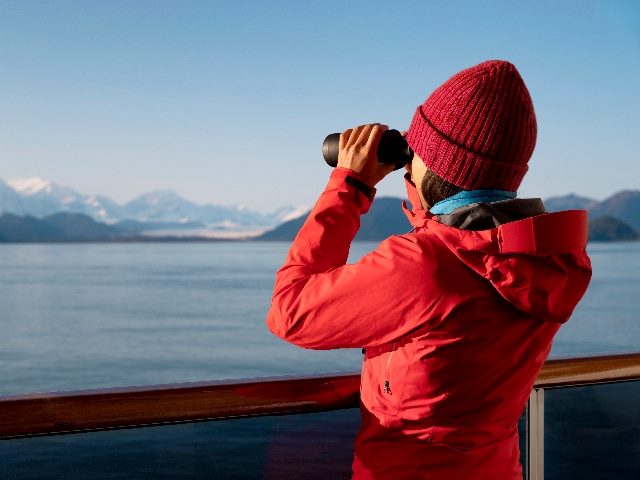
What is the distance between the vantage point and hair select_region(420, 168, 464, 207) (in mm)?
1023

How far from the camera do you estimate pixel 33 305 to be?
211 ft

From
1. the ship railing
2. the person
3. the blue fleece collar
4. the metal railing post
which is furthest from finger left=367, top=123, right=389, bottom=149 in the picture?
the metal railing post

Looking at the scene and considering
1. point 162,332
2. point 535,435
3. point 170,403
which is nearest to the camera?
point 170,403

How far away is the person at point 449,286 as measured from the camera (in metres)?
0.95

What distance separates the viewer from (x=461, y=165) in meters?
1.00

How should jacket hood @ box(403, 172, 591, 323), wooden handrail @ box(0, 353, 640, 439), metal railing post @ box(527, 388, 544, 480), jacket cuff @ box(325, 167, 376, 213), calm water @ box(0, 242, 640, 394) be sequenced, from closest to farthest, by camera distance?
1. jacket hood @ box(403, 172, 591, 323)
2. jacket cuff @ box(325, 167, 376, 213)
3. wooden handrail @ box(0, 353, 640, 439)
4. metal railing post @ box(527, 388, 544, 480)
5. calm water @ box(0, 242, 640, 394)

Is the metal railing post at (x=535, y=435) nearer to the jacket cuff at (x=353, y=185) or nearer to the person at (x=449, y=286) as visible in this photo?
the person at (x=449, y=286)

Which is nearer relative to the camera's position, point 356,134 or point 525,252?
point 525,252

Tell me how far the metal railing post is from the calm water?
1797 cm

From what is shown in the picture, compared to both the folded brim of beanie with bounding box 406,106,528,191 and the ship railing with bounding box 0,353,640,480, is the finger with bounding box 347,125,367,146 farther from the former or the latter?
the ship railing with bounding box 0,353,640,480

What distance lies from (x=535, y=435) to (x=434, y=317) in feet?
2.66

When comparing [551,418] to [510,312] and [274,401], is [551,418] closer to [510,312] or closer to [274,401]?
[274,401]

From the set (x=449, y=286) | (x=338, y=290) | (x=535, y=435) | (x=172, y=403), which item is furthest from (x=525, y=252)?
(x=535, y=435)

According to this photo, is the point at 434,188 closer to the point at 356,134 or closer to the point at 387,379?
the point at 356,134
